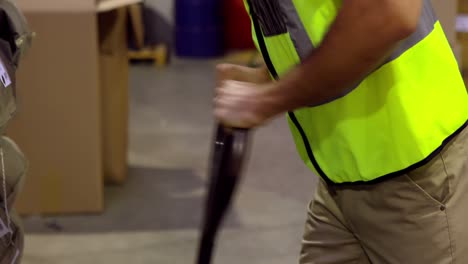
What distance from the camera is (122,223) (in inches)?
114

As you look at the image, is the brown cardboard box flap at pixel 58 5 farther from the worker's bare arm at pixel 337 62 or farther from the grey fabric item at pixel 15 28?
the worker's bare arm at pixel 337 62

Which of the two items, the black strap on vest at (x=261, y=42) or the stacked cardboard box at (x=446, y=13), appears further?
the stacked cardboard box at (x=446, y=13)

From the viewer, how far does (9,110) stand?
1.59m

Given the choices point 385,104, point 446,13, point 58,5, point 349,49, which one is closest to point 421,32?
point 385,104

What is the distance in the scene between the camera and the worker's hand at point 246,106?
1.08m

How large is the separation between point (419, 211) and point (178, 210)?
1820 millimetres

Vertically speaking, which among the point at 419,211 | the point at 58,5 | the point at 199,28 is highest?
the point at 419,211

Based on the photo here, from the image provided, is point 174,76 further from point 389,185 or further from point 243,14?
point 389,185

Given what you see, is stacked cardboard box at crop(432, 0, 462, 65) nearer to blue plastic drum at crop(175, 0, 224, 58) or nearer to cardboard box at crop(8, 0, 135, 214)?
cardboard box at crop(8, 0, 135, 214)

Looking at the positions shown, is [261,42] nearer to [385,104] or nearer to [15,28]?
[385,104]

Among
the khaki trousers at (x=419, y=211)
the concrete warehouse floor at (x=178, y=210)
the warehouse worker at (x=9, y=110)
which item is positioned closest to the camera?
the khaki trousers at (x=419, y=211)

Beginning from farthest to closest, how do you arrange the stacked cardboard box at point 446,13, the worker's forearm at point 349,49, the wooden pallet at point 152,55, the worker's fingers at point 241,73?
the wooden pallet at point 152,55, the stacked cardboard box at point 446,13, the worker's fingers at point 241,73, the worker's forearm at point 349,49

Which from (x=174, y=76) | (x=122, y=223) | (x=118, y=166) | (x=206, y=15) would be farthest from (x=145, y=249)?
(x=206, y=15)

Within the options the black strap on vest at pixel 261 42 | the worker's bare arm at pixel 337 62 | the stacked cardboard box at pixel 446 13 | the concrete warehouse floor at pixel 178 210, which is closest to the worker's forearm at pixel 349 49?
the worker's bare arm at pixel 337 62
